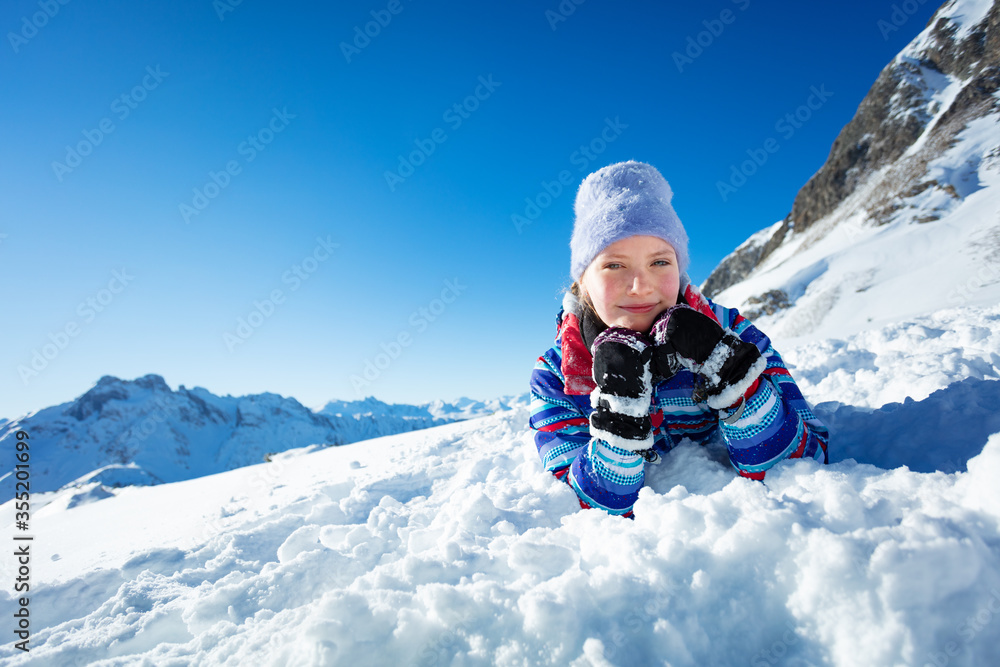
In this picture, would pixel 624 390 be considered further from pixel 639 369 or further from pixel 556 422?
pixel 556 422

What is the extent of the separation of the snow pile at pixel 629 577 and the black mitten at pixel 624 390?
234mm

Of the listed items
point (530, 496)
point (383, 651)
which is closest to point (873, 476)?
point (530, 496)

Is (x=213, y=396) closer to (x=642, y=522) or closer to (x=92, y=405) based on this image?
(x=92, y=405)

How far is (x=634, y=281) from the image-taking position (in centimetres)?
196

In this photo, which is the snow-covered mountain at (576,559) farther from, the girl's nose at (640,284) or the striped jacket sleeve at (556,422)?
the girl's nose at (640,284)

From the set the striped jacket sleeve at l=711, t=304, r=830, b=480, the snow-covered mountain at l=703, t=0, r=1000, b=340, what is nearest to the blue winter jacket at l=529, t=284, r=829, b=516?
the striped jacket sleeve at l=711, t=304, r=830, b=480

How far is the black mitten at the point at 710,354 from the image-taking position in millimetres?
1654

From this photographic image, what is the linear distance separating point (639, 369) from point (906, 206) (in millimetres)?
34038

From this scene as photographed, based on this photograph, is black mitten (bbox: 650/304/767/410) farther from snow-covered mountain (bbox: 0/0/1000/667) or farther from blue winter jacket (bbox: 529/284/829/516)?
snow-covered mountain (bbox: 0/0/1000/667)

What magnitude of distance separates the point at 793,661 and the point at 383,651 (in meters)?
1.02

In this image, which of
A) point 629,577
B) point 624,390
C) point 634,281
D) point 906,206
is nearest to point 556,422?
point 624,390

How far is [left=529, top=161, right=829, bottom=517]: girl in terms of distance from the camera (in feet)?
5.59

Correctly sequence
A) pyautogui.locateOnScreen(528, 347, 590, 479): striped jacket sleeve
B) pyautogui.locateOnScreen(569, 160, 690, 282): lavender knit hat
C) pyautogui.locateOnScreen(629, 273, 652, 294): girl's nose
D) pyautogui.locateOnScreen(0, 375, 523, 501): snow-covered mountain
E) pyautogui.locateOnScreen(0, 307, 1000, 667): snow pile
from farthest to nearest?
→ pyautogui.locateOnScreen(0, 375, 523, 501): snow-covered mountain → pyautogui.locateOnScreen(528, 347, 590, 479): striped jacket sleeve → pyautogui.locateOnScreen(569, 160, 690, 282): lavender knit hat → pyautogui.locateOnScreen(629, 273, 652, 294): girl's nose → pyautogui.locateOnScreen(0, 307, 1000, 667): snow pile

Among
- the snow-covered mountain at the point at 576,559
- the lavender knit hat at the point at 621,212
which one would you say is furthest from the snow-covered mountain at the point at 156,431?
the lavender knit hat at the point at 621,212
